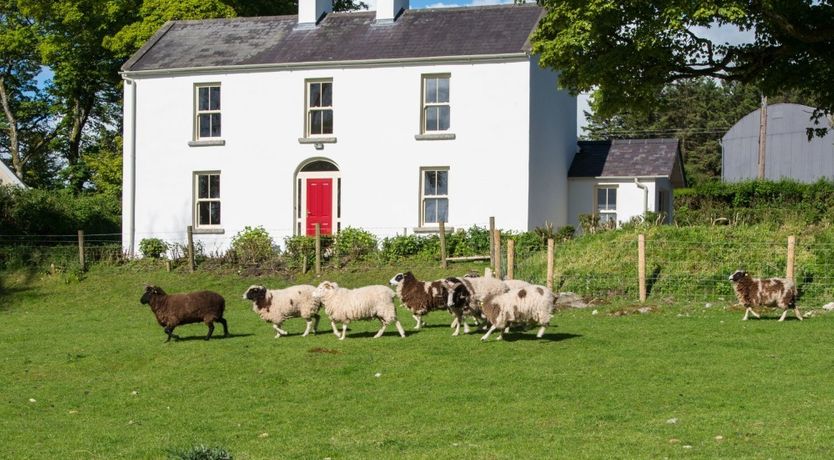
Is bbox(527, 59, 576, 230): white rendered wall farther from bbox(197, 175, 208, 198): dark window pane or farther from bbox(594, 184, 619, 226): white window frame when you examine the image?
bbox(197, 175, 208, 198): dark window pane

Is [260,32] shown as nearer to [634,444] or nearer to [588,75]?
[588,75]

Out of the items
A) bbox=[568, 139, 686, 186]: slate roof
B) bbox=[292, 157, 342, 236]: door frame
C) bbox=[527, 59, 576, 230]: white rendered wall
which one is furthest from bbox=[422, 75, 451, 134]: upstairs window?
bbox=[568, 139, 686, 186]: slate roof

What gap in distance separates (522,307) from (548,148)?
19.5m

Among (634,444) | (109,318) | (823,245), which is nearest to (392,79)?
(109,318)

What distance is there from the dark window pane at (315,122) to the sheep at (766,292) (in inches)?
762

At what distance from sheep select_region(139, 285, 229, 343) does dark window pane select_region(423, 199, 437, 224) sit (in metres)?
16.0

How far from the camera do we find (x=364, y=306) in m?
19.0

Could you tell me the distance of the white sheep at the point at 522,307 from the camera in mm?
17969

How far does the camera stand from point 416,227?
3538 cm

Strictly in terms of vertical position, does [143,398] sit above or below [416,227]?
below

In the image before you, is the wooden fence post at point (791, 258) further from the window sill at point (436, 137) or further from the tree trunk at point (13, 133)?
the tree trunk at point (13, 133)

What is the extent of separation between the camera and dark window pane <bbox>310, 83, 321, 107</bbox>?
3712 cm

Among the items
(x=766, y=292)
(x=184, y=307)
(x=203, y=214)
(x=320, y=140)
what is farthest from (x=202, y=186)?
(x=766, y=292)

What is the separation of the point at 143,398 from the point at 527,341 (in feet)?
21.2
